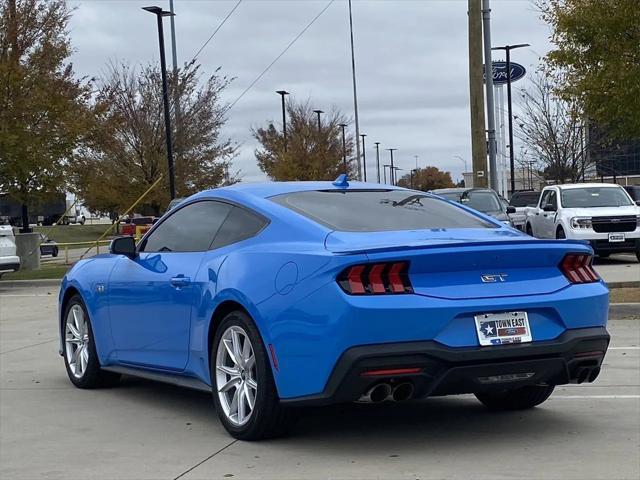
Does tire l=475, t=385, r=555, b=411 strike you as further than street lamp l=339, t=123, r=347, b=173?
No

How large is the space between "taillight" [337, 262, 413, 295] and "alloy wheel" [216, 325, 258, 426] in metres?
0.86

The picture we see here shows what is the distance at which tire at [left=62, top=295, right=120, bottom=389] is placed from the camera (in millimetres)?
7863

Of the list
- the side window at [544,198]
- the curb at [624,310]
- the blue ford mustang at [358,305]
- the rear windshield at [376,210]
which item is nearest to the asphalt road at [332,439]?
the blue ford mustang at [358,305]

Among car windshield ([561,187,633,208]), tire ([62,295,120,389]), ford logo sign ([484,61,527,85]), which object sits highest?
ford logo sign ([484,61,527,85])

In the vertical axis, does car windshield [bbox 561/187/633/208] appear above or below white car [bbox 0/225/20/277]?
above

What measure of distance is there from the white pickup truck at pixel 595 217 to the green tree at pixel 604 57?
223 inches

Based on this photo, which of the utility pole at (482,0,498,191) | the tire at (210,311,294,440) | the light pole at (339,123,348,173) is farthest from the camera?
the light pole at (339,123,348,173)

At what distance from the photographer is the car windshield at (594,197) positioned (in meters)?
21.2

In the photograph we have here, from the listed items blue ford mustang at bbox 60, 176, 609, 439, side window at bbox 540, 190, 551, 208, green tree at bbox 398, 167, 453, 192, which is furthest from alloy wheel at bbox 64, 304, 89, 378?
green tree at bbox 398, 167, 453, 192

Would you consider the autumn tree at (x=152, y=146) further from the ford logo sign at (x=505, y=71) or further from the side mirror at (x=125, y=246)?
the side mirror at (x=125, y=246)

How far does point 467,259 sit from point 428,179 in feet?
390

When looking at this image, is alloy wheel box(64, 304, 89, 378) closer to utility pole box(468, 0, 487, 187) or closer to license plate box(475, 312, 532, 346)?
license plate box(475, 312, 532, 346)

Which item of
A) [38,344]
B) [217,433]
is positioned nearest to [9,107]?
[38,344]

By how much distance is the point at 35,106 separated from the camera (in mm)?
22781
